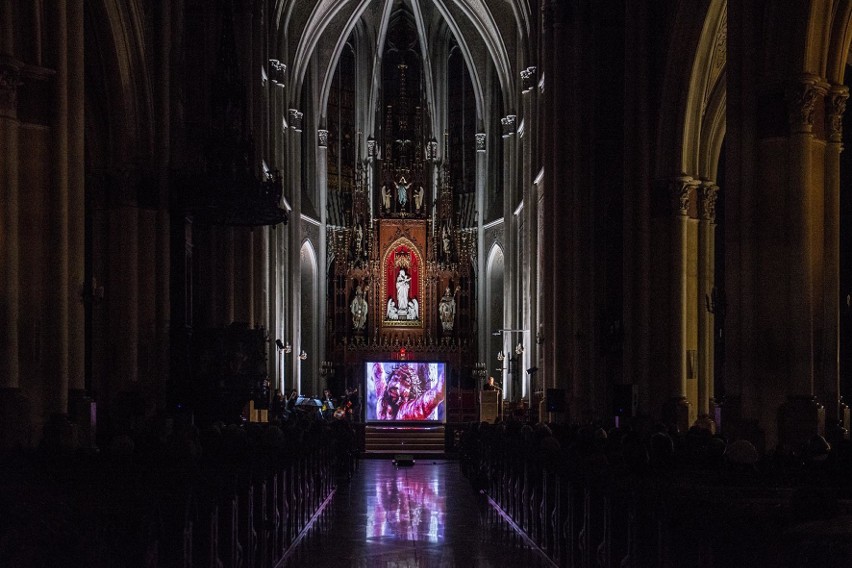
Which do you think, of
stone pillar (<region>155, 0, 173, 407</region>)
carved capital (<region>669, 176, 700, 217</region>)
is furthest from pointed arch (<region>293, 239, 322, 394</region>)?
carved capital (<region>669, 176, 700, 217</region>)

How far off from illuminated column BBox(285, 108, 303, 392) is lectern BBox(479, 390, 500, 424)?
23.3ft

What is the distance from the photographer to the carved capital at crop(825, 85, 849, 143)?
1670 cm

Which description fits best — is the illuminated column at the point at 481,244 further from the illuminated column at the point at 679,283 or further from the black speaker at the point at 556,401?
the illuminated column at the point at 679,283

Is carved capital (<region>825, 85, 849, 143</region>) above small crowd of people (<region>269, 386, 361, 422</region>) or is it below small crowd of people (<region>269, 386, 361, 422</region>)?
above

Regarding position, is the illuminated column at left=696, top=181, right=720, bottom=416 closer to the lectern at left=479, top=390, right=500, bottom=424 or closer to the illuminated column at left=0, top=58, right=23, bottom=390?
the illuminated column at left=0, top=58, right=23, bottom=390

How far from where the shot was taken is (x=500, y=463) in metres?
17.7

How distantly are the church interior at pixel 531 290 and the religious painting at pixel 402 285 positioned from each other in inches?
285

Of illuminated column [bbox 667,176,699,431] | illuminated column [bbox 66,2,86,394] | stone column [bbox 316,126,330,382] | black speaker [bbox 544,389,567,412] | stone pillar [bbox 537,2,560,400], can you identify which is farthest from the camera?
stone column [bbox 316,126,330,382]

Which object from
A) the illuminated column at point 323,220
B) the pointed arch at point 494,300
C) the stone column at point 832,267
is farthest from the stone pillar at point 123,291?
the pointed arch at point 494,300

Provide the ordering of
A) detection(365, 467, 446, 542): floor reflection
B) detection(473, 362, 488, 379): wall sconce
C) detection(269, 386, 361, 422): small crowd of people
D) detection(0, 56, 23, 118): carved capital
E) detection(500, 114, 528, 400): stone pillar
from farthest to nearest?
1. detection(473, 362, 488, 379): wall sconce
2. detection(500, 114, 528, 400): stone pillar
3. detection(269, 386, 361, 422): small crowd of people
4. detection(0, 56, 23, 118): carved capital
5. detection(365, 467, 446, 542): floor reflection

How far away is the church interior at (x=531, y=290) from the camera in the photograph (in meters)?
9.65

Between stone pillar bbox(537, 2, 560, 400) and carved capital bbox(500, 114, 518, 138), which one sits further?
carved capital bbox(500, 114, 518, 138)

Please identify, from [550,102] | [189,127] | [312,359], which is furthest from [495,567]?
[312,359]

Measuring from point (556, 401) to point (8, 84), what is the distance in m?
17.6
